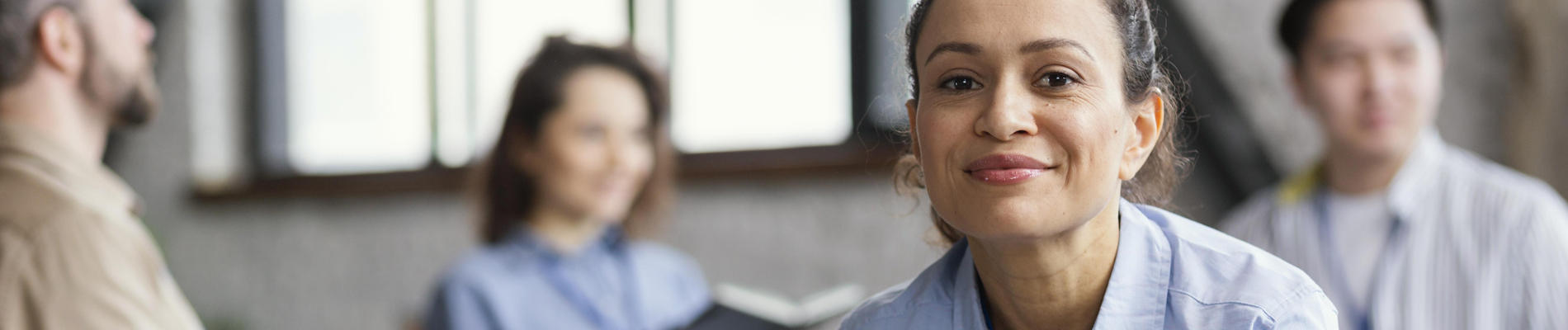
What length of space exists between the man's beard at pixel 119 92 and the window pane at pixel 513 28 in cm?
227

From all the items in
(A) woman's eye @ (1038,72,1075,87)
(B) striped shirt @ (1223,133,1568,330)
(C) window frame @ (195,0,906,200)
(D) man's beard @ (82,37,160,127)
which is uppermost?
(A) woman's eye @ (1038,72,1075,87)

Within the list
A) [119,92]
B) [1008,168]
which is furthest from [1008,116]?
[119,92]

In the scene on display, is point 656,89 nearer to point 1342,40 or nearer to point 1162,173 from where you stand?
point 1342,40

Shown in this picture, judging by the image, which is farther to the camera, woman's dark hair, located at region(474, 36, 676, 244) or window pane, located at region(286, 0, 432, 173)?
window pane, located at region(286, 0, 432, 173)

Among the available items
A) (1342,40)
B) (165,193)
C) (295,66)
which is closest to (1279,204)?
(1342,40)

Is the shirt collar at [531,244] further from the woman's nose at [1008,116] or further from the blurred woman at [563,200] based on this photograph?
the woman's nose at [1008,116]

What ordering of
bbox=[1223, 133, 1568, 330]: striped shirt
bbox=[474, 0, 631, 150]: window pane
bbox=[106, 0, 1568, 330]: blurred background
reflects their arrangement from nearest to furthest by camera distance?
bbox=[1223, 133, 1568, 330]: striped shirt, bbox=[106, 0, 1568, 330]: blurred background, bbox=[474, 0, 631, 150]: window pane

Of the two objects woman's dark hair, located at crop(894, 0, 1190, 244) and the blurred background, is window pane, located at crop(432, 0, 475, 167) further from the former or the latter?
woman's dark hair, located at crop(894, 0, 1190, 244)

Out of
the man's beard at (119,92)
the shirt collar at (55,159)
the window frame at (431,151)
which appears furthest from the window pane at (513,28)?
the shirt collar at (55,159)

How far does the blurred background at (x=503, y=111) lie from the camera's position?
2.47 m

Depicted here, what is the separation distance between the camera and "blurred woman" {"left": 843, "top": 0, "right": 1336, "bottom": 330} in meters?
0.83

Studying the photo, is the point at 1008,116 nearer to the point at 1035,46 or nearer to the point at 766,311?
the point at 1035,46

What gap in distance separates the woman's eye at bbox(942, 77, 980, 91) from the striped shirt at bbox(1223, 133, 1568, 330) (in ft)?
3.17

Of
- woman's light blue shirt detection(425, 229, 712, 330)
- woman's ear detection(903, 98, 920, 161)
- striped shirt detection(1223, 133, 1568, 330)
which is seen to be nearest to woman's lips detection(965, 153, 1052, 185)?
woman's ear detection(903, 98, 920, 161)
